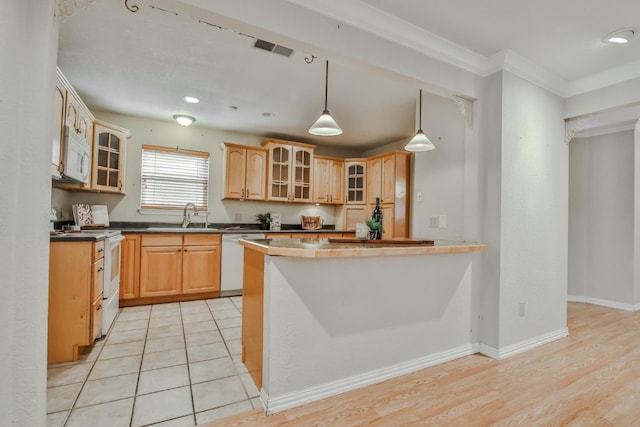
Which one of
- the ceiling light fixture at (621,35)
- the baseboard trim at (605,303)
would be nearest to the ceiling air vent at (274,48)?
the ceiling light fixture at (621,35)

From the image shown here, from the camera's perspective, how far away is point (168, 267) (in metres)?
3.96

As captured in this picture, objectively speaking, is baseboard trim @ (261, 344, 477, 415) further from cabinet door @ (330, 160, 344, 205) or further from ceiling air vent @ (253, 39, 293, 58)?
cabinet door @ (330, 160, 344, 205)

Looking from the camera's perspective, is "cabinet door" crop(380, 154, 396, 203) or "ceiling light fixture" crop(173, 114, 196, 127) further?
"cabinet door" crop(380, 154, 396, 203)

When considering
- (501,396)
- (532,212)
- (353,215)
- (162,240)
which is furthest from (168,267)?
(532,212)

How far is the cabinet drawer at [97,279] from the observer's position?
248 cm

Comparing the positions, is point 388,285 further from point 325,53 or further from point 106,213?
point 106,213

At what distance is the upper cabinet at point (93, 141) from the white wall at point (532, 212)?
12.1 feet

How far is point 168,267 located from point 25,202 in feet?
9.50

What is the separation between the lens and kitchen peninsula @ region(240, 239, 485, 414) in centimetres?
179

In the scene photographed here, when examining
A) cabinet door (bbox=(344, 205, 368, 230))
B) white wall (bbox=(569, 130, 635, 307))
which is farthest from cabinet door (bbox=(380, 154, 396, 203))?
white wall (bbox=(569, 130, 635, 307))

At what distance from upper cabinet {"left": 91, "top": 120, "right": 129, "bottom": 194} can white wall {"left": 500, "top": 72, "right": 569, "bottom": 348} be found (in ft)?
14.4

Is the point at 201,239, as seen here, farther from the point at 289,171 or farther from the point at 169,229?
the point at 289,171

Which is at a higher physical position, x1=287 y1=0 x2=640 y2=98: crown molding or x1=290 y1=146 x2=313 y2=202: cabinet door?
x1=287 y1=0 x2=640 y2=98: crown molding

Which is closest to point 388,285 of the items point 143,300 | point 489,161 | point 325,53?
point 489,161
